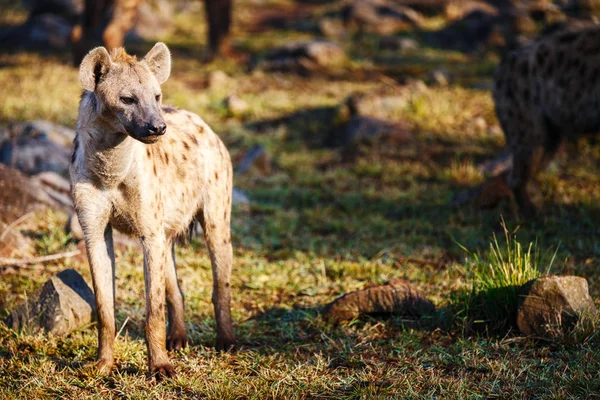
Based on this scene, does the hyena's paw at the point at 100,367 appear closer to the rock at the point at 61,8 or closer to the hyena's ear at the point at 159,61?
the hyena's ear at the point at 159,61

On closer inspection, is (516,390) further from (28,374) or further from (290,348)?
(28,374)

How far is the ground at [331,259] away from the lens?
10.2 ft

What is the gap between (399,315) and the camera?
3.82 meters

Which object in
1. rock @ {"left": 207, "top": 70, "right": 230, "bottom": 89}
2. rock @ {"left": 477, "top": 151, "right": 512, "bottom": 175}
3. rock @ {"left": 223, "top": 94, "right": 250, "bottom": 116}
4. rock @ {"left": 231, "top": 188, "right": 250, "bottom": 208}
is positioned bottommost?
rock @ {"left": 231, "top": 188, "right": 250, "bottom": 208}

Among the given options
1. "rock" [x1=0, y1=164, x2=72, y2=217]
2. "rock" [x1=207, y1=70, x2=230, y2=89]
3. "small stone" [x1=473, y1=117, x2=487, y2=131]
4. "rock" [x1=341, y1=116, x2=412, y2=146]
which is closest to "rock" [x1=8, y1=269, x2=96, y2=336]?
"rock" [x1=0, y1=164, x2=72, y2=217]

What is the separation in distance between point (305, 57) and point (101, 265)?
9.04 metres

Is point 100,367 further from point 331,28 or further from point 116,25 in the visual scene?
point 331,28

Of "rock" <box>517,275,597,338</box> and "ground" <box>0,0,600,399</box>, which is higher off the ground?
"rock" <box>517,275,597,338</box>

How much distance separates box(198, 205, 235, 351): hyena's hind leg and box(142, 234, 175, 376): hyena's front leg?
0.46 meters

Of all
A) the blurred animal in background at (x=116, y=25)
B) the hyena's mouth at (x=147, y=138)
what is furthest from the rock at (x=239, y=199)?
the hyena's mouth at (x=147, y=138)

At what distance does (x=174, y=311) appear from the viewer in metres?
3.59

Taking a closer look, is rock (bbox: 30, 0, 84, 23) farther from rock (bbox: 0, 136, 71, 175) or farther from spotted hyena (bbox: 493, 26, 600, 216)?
spotted hyena (bbox: 493, 26, 600, 216)

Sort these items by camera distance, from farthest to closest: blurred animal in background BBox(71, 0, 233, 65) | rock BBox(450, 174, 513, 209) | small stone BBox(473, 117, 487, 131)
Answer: blurred animal in background BBox(71, 0, 233, 65) < small stone BBox(473, 117, 487, 131) < rock BBox(450, 174, 513, 209)

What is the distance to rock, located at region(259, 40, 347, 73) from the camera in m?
11.5
